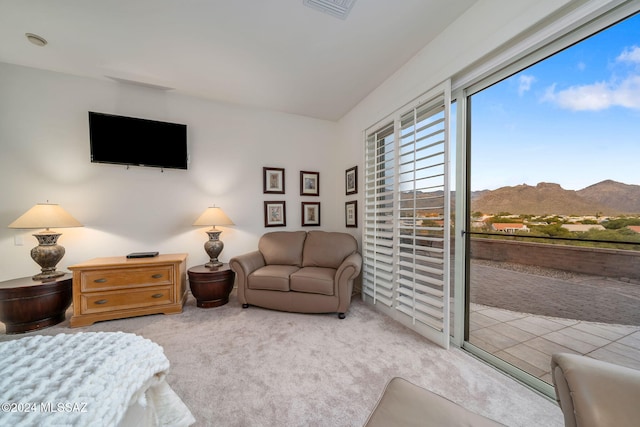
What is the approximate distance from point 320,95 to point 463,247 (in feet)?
8.37

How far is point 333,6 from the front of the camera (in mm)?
1748

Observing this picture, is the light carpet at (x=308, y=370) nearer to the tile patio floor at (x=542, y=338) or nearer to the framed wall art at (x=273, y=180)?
the tile patio floor at (x=542, y=338)

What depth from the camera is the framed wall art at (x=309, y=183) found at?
376 centimetres

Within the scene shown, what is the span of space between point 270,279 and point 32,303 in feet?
7.34

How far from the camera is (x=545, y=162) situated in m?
1.50

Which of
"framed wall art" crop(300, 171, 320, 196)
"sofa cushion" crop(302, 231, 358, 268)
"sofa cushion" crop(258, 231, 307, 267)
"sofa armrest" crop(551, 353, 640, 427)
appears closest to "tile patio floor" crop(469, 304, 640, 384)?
"sofa armrest" crop(551, 353, 640, 427)

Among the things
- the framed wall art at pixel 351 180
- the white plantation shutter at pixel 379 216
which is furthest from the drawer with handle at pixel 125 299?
the framed wall art at pixel 351 180

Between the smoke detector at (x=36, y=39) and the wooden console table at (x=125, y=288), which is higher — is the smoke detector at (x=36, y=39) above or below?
above

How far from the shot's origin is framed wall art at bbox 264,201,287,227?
11.7 feet

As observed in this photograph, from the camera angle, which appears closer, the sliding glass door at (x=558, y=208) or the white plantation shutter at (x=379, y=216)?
the sliding glass door at (x=558, y=208)

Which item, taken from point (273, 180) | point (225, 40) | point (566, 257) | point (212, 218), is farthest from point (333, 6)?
point (212, 218)

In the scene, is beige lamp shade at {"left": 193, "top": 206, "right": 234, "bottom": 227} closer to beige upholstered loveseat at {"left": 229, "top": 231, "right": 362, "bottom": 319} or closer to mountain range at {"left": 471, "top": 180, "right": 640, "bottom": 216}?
beige upholstered loveseat at {"left": 229, "top": 231, "right": 362, "bottom": 319}

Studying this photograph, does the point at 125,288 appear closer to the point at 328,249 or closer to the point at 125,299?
the point at 125,299

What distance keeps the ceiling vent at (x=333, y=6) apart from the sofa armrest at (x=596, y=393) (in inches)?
93.8
